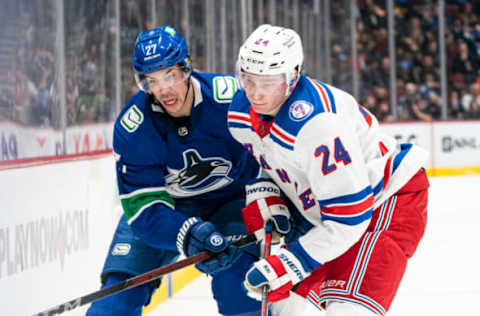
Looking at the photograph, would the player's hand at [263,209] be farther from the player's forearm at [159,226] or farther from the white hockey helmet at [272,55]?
the white hockey helmet at [272,55]

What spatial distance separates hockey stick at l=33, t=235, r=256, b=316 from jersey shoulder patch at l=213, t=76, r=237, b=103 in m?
0.47

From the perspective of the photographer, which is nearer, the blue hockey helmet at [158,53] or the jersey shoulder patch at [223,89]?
the blue hockey helmet at [158,53]

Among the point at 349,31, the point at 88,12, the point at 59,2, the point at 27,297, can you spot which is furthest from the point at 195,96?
the point at 349,31

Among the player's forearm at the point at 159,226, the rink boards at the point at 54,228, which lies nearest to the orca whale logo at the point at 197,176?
the player's forearm at the point at 159,226

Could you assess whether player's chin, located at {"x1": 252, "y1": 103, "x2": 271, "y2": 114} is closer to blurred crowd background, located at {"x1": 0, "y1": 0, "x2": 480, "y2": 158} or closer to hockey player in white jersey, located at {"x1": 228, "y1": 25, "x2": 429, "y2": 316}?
hockey player in white jersey, located at {"x1": 228, "y1": 25, "x2": 429, "y2": 316}

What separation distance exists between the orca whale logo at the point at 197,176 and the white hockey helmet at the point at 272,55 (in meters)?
0.55

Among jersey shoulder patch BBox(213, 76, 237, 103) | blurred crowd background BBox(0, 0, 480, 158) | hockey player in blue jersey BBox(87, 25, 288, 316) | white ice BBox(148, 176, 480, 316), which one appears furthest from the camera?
white ice BBox(148, 176, 480, 316)

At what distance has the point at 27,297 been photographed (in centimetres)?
242

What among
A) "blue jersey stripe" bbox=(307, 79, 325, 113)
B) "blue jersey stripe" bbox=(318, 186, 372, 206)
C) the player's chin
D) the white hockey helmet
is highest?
the white hockey helmet

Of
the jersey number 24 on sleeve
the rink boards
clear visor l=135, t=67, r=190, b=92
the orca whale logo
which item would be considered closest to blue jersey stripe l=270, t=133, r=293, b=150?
the jersey number 24 on sleeve

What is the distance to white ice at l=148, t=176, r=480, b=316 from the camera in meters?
3.48

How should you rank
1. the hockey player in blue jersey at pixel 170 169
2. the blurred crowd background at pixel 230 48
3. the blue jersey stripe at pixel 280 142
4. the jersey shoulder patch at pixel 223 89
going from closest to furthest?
the blue jersey stripe at pixel 280 142 → the hockey player in blue jersey at pixel 170 169 → the jersey shoulder patch at pixel 223 89 → the blurred crowd background at pixel 230 48

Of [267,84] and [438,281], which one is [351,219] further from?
[438,281]

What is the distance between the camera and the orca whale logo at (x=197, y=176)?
244cm
